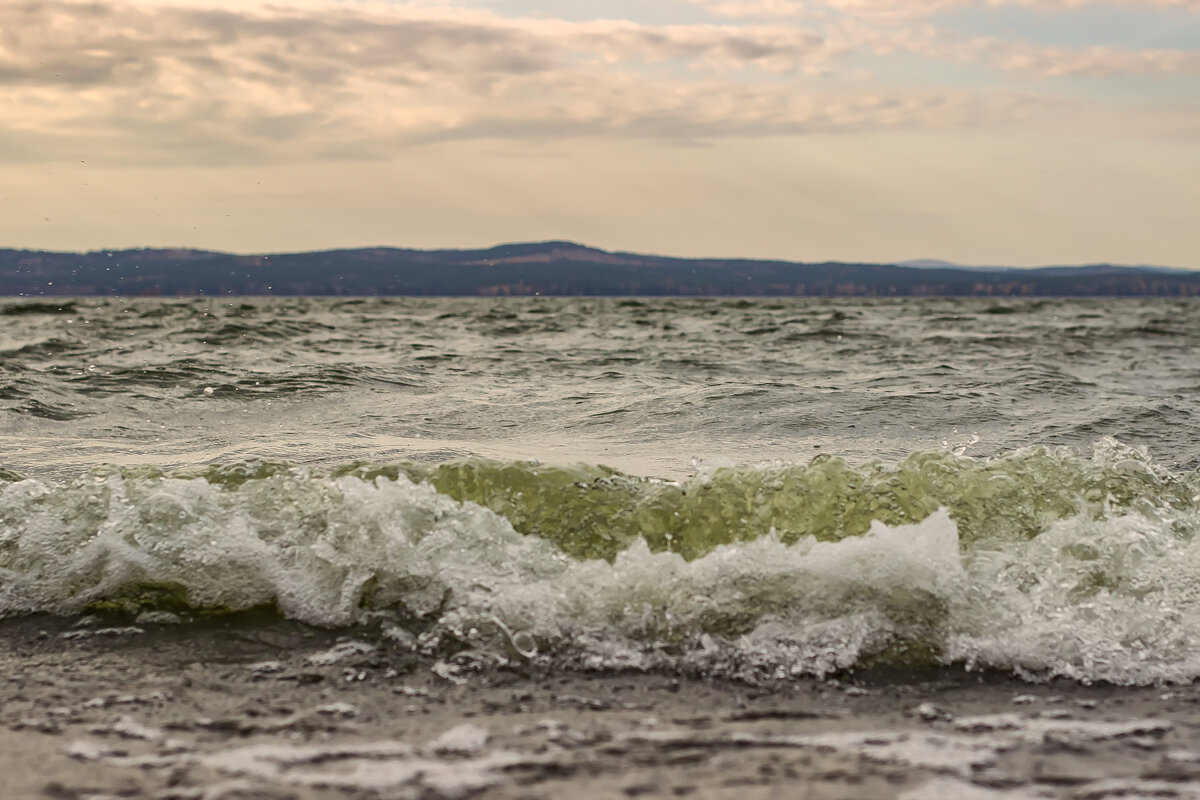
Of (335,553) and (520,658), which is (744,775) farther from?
(335,553)

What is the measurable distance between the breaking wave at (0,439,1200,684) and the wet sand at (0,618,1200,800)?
217 mm

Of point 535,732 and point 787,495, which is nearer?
point 535,732

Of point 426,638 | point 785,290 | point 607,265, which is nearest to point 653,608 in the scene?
point 426,638

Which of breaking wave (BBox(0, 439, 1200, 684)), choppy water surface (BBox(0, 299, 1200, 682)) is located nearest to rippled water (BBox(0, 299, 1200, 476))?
choppy water surface (BBox(0, 299, 1200, 682))

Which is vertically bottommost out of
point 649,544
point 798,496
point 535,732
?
point 535,732

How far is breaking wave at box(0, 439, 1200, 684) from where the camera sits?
3.45m

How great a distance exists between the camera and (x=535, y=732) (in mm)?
2812

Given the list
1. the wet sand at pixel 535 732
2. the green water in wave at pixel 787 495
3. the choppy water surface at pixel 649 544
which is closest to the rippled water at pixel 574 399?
the choppy water surface at pixel 649 544

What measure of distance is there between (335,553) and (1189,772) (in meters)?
2.88

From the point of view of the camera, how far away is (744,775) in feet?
8.29

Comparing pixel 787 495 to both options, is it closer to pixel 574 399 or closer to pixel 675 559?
pixel 675 559

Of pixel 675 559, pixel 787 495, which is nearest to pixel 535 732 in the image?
pixel 675 559

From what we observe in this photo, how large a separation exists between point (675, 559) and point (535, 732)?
4.11 ft

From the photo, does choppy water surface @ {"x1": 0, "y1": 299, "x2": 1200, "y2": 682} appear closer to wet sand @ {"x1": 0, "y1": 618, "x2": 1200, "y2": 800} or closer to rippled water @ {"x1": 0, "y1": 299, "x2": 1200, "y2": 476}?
rippled water @ {"x1": 0, "y1": 299, "x2": 1200, "y2": 476}
